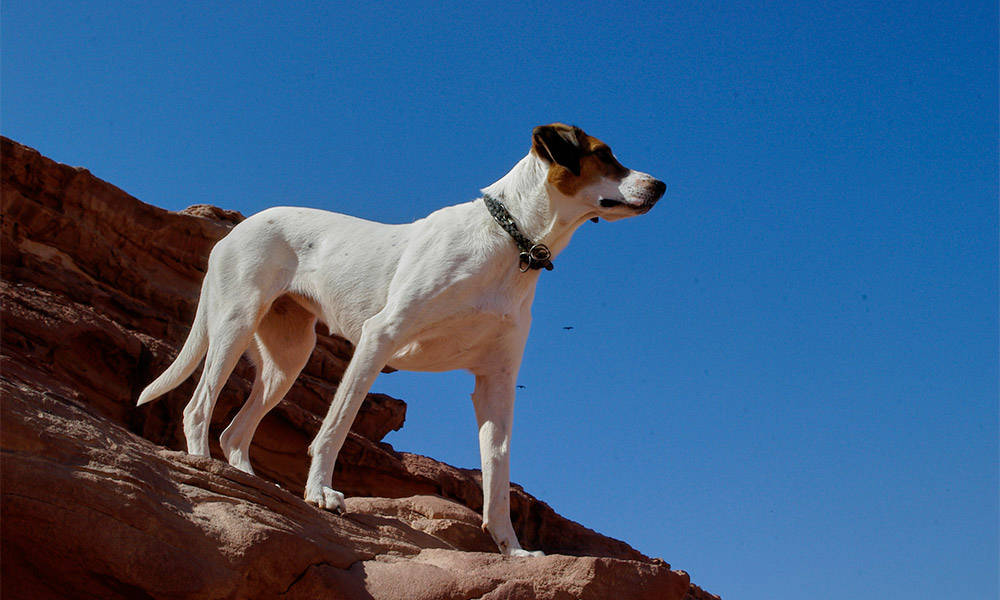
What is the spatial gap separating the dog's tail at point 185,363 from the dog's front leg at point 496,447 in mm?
2119

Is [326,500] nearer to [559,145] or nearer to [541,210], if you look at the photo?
[541,210]

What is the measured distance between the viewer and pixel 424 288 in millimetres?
6402

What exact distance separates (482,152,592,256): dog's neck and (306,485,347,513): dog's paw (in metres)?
2.21

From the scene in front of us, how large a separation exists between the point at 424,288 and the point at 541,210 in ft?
3.42

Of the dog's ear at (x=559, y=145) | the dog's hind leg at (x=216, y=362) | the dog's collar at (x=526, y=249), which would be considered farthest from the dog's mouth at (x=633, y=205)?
the dog's hind leg at (x=216, y=362)

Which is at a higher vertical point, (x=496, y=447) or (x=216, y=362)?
(x=496, y=447)

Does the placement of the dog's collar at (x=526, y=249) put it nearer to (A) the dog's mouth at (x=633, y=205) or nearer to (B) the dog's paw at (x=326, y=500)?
(A) the dog's mouth at (x=633, y=205)

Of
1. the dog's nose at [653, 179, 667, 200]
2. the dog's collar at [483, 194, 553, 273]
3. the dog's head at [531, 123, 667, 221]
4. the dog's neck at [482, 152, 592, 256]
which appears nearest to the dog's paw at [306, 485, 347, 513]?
the dog's collar at [483, 194, 553, 273]

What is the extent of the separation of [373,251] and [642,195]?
1.97 meters

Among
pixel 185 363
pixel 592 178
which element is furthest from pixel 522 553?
pixel 185 363

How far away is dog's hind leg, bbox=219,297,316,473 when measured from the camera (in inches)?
285

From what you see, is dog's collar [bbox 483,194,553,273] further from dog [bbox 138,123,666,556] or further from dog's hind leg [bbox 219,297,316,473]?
dog's hind leg [bbox 219,297,316,473]

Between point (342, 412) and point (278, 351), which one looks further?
point (278, 351)

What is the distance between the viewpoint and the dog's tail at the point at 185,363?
6.91 metres
